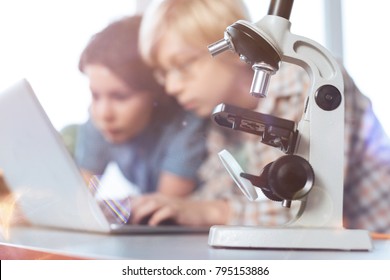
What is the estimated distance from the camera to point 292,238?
413mm

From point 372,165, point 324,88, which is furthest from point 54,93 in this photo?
point 324,88

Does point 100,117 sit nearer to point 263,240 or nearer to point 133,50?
point 133,50

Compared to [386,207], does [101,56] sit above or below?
above

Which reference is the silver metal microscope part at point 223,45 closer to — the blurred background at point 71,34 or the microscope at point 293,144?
the microscope at point 293,144

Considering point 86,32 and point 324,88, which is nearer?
point 324,88

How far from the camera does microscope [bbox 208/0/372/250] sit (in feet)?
1.35

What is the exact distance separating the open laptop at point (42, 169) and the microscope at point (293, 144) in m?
0.19

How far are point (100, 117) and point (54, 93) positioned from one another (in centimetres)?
17

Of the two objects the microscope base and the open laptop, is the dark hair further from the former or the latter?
the microscope base

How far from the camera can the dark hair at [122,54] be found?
157 cm

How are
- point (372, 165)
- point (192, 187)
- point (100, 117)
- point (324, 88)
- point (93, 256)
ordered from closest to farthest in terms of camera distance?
1. point (93, 256)
2. point (324, 88)
3. point (372, 165)
4. point (192, 187)
5. point (100, 117)

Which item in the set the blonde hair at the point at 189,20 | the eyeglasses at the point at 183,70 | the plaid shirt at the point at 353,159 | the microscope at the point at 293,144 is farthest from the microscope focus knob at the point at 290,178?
the eyeglasses at the point at 183,70

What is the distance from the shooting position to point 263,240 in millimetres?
413

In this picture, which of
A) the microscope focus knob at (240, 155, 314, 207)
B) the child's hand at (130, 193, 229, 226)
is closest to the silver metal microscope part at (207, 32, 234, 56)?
the microscope focus knob at (240, 155, 314, 207)
